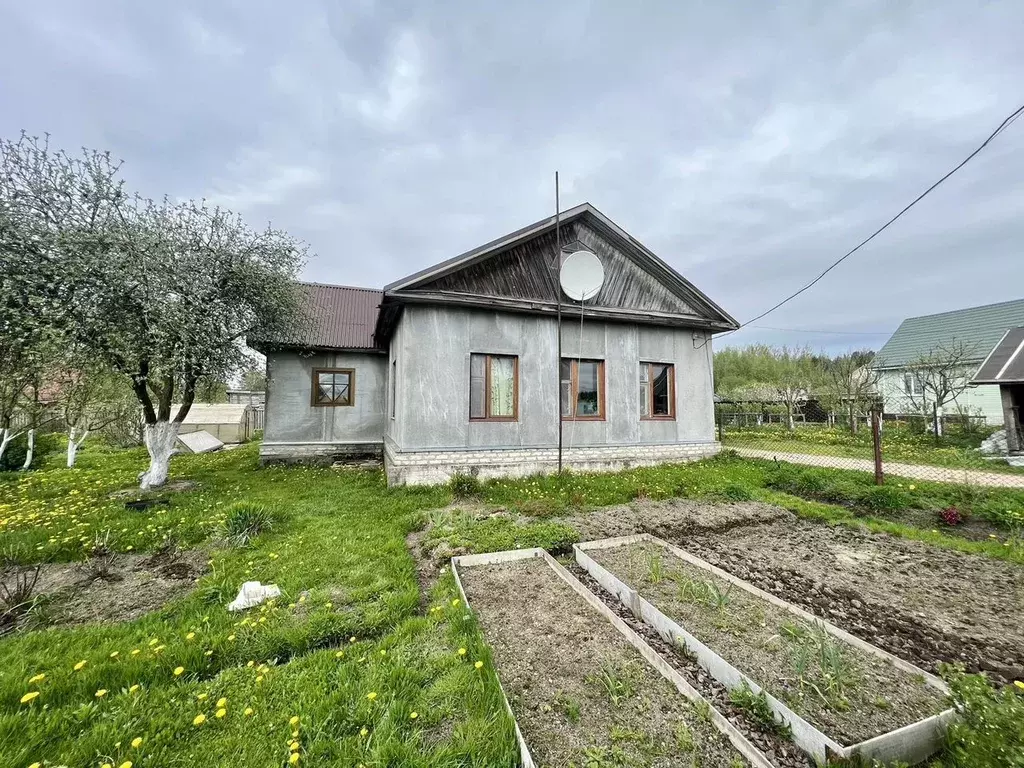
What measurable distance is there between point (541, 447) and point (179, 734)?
663 centimetres

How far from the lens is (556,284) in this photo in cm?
860

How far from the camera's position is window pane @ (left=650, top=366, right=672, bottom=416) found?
945 centimetres

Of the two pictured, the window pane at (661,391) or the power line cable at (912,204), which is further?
the window pane at (661,391)

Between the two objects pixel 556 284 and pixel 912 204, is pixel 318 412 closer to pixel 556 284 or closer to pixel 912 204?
pixel 556 284

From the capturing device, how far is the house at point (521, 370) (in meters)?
7.57

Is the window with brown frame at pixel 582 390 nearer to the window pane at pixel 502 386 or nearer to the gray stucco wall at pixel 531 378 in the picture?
the gray stucco wall at pixel 531 378

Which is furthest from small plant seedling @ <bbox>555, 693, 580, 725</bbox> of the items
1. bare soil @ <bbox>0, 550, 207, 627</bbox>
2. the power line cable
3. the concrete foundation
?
the power line cable

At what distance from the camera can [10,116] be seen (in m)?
6.55

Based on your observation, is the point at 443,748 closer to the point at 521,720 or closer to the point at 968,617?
the point at 521,720

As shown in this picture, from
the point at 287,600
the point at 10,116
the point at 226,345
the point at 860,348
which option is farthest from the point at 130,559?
the point at 860,348

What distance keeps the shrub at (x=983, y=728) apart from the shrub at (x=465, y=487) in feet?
18.8

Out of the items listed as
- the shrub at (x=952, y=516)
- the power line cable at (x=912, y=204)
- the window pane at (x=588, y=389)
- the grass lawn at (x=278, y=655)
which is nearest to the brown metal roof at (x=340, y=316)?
the window pane at (x=588, y=389)

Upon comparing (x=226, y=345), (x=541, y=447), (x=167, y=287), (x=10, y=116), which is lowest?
(x=541, y=447)

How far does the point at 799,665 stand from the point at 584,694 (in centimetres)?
130
